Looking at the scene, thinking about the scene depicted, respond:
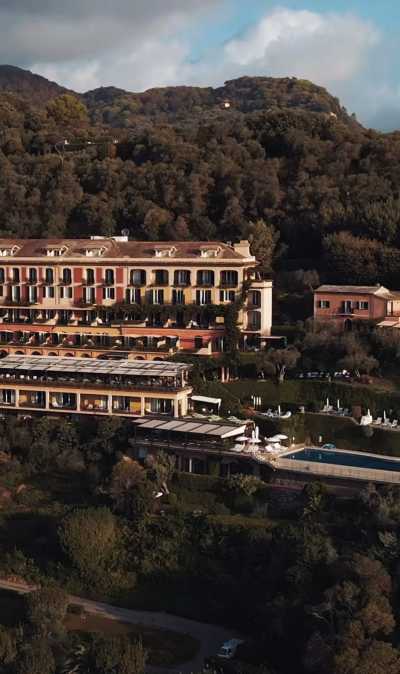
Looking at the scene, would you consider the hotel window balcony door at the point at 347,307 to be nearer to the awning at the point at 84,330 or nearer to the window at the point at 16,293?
the awning at the point at 84,330

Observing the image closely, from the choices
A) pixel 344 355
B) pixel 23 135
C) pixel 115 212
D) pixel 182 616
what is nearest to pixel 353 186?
pixel 115 212

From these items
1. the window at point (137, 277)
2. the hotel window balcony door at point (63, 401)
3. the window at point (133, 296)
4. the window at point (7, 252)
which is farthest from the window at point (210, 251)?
the window at point (7, 252)

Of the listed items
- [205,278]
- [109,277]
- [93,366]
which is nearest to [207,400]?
[93,366]

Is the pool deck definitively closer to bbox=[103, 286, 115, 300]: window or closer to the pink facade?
the pink facade

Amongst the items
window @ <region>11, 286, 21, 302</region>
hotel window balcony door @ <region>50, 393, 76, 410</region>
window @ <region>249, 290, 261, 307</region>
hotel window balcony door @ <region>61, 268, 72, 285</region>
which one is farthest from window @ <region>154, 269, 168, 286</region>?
hotel window balcony door @ <region>50, 393, 76, 410</region>

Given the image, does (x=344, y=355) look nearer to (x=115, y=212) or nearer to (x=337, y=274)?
(x=337, y=274)

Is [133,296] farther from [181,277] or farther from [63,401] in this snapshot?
[63,401]
